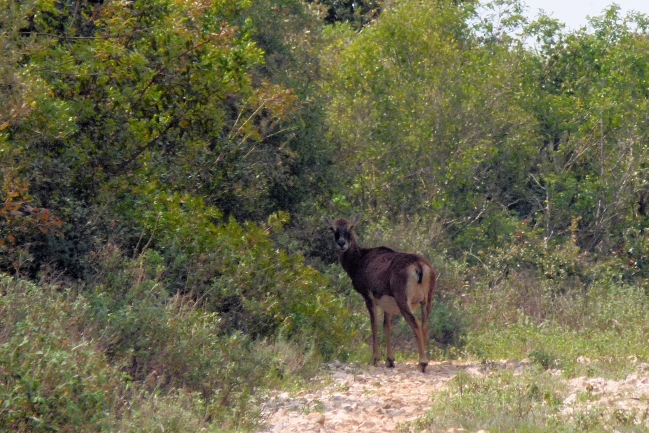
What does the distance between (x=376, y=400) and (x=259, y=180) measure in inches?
253

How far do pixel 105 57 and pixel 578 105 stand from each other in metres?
15.1

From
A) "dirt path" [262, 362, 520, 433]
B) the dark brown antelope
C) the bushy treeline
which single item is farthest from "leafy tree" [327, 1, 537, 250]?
"dirt path" [262, 362, 520, 433]

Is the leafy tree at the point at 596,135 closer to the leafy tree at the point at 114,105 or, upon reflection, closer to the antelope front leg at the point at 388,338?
the antelope front leg at the point at 388,338

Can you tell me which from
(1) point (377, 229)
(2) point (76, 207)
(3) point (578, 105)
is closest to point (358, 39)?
(3) point (578, 105)

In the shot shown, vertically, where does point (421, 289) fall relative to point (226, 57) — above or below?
below

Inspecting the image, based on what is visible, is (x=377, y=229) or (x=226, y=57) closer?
(x=226, y=57)

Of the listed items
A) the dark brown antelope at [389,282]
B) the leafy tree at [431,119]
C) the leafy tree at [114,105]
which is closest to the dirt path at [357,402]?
the dark brown antelope at [389,282]

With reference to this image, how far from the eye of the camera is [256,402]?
366 inches

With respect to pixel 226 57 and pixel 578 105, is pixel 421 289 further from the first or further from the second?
pixel 578 105

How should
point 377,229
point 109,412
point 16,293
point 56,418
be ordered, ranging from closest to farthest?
point 56,418
point 109,412
point 16,293
point 377,229

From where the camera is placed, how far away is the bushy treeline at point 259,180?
30.8ft

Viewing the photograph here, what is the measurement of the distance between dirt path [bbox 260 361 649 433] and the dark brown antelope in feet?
3.45

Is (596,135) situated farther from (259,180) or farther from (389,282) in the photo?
(389,282)

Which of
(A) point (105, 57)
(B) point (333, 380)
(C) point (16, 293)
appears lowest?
(B) point (333, 380)
